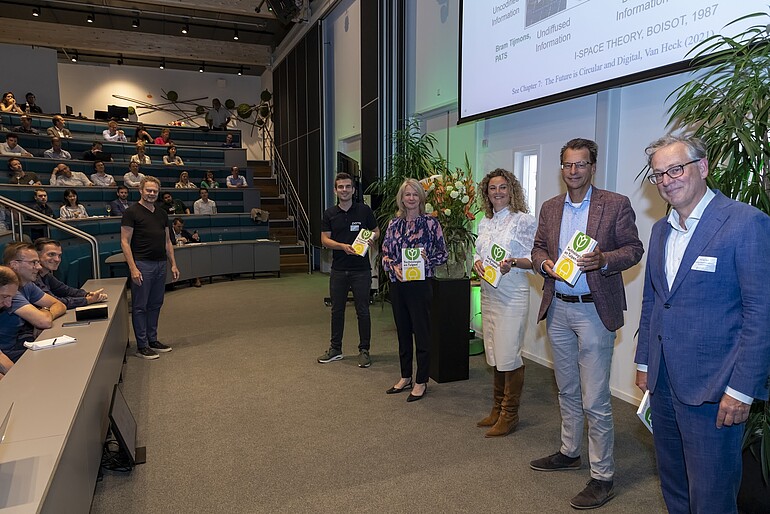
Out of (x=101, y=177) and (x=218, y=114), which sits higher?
(x=218, y=114)

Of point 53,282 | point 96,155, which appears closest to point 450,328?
point 53,282

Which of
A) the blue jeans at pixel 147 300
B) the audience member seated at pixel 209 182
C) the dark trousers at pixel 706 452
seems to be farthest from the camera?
the audience member seated at pixel 209 182

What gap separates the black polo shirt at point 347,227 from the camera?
420 cm

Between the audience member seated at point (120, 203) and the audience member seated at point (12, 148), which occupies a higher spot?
the audience member seated at point (12, 148)

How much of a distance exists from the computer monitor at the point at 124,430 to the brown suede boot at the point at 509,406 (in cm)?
198

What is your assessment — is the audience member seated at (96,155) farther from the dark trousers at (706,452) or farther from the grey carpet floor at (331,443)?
the dark trousers at (706,452)

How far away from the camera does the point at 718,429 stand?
159cm

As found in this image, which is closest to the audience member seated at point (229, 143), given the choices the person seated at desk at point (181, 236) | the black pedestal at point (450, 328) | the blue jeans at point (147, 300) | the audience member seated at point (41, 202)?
the person seated at desk at point (181, 236)

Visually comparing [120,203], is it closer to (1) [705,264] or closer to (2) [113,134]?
(2) [113,134]

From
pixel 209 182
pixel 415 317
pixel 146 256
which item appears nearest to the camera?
pixel 415 317

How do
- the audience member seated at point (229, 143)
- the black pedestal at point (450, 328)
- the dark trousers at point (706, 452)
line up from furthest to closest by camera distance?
the audience member seated at point (229, 143)
the black pedestal at point (450, 328)
the dark trousers at point (706, 452)

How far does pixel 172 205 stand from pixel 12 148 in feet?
8.78

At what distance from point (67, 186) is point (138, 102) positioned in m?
7.70

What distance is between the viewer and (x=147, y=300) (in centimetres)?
466
